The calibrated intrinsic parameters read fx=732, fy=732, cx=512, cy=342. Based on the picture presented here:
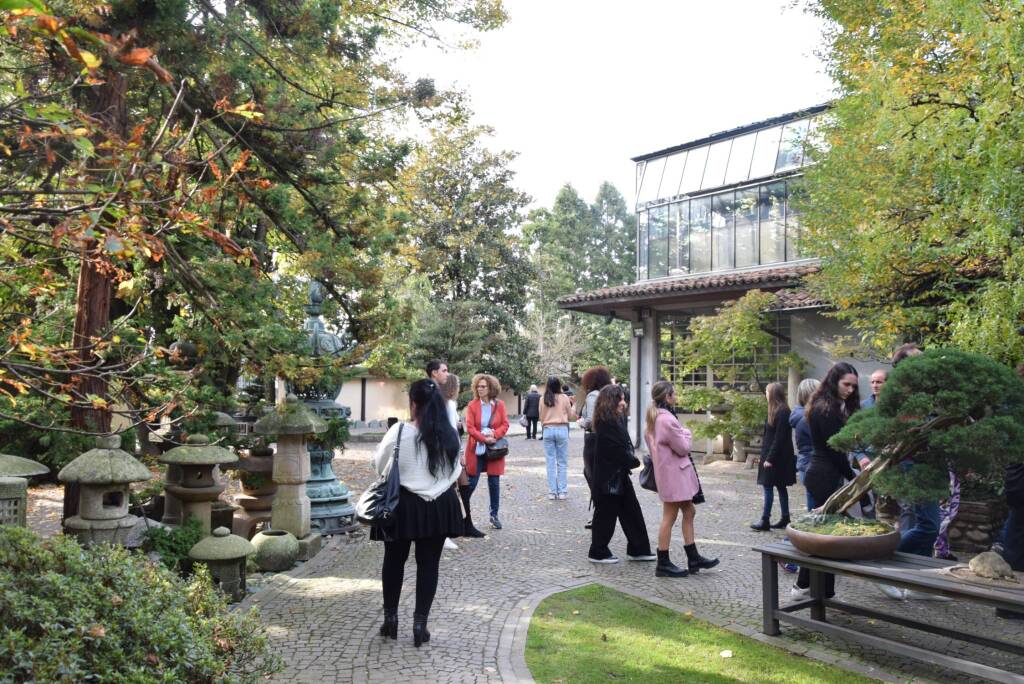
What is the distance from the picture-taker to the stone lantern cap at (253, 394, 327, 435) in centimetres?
777

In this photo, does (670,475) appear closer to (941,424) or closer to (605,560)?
(605,560)

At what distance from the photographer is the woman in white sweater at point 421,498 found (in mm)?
4762

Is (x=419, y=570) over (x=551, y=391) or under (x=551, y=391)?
under

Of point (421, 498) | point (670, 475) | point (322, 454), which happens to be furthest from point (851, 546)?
point (322, 454)

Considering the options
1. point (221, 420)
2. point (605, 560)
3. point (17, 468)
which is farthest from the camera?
point (221, 420)

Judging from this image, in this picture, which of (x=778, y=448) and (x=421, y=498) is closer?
(x=421, y=498)

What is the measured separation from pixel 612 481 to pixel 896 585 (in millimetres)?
2694

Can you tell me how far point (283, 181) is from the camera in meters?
7.93

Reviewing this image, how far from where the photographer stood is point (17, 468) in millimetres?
4930

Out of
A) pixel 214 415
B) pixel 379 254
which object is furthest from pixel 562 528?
pixel 214 415

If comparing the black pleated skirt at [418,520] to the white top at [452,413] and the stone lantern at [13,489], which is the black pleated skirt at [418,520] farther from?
the stone lantern at [13,489]

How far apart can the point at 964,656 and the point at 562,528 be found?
4.87m

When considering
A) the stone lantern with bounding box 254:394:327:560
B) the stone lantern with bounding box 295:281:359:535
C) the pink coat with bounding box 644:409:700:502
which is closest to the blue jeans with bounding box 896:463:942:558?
the pink coat with bounding box 644:409:700:502

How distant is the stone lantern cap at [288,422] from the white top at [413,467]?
10.4 ft
